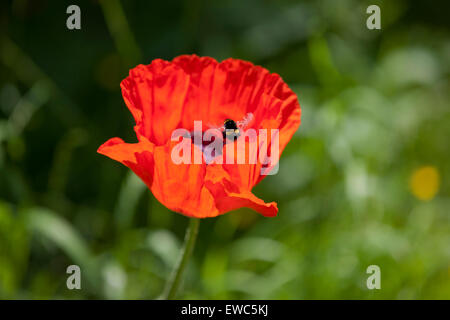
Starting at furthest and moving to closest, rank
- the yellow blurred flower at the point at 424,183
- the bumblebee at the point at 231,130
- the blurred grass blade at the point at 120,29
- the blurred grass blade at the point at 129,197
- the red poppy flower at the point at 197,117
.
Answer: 1. the yellow blurred flower at the point at 424,183
2. the blurred grass blade at the point at 120,29
3. the blurred grass blade at the point at 129,197
4. the bumblebee at the point at 231,130
5. the red poppy flower at the point at 197,117

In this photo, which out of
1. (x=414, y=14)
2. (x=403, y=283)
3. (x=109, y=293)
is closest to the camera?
(x=109, y=293)

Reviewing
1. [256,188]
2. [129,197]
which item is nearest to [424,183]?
[256,188]

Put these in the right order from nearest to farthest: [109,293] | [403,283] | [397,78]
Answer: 1. [109,293]
2. [403,283]
3. [397,78]

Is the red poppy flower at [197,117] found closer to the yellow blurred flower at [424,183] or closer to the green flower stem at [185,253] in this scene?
the green flower stem at [185,253]

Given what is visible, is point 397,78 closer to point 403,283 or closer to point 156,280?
point 403,283

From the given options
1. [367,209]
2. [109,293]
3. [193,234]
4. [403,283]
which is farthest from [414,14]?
[193,234]

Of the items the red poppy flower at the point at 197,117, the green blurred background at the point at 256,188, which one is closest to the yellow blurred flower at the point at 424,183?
the green blurred background at the point at 256,188
